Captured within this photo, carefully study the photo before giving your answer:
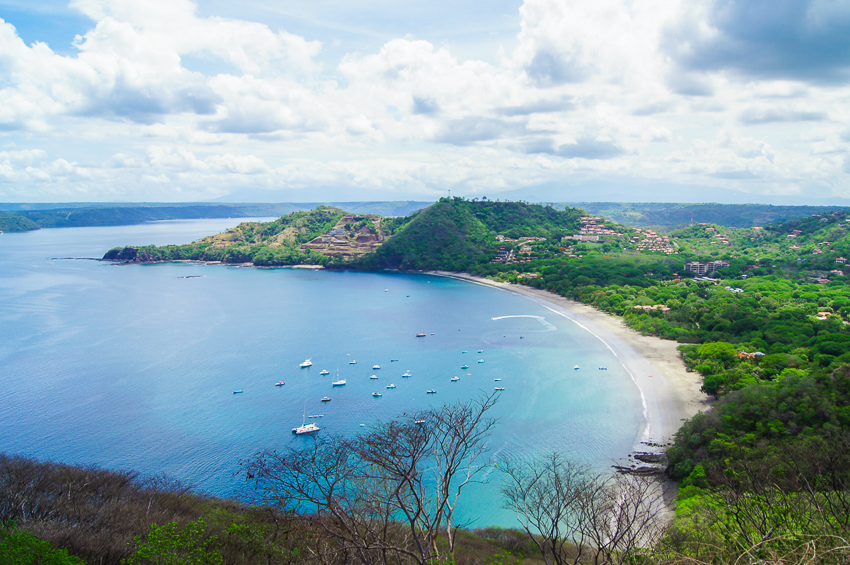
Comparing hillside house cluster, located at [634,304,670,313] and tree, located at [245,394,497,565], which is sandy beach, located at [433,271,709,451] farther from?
tree, located at [245,394,497,565]

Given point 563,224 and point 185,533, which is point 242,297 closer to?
point 185,533

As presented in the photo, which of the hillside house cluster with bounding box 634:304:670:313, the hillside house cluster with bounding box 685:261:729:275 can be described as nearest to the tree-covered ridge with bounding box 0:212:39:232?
the hillside house cluster with bounding box 634:304:670:313

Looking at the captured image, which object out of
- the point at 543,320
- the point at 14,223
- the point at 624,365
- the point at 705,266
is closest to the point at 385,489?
the point at 624,365

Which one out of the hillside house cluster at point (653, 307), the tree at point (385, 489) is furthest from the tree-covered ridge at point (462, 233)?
the tree at point (385, 489)

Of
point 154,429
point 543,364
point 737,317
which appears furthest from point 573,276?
point 154,429

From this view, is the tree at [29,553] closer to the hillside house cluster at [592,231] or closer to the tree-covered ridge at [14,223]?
the hillside house cluster at [592,231]
